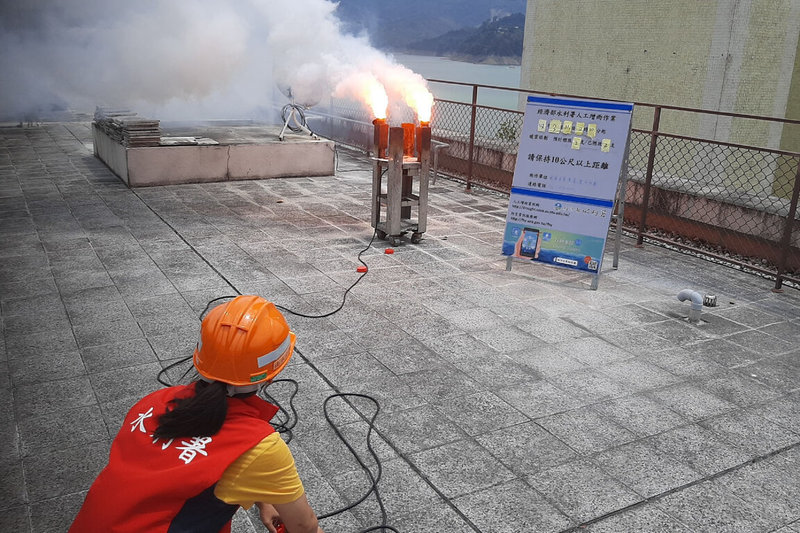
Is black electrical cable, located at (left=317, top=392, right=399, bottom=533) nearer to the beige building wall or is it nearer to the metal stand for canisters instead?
the metal stand for canisters

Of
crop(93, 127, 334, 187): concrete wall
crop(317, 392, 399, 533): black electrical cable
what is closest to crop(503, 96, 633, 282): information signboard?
crop(317, 392, 399, 533): black electrical cable

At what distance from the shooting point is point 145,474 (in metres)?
1.98

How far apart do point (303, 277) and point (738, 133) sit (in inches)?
395

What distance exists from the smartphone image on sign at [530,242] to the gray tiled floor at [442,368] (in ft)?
0.94

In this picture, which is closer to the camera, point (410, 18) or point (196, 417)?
point (196, 417)

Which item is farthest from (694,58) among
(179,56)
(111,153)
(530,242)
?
(111,153)

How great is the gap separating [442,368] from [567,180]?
2997 millimetres

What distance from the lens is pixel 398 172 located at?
7945 millimetres

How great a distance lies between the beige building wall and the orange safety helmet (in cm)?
1236

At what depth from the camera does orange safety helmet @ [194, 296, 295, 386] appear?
217cm

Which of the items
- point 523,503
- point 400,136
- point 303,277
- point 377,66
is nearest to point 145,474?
point 523,503

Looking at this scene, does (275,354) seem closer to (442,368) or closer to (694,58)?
(442,368)

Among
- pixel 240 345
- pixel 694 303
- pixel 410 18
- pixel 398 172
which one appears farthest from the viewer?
pixel 410 18

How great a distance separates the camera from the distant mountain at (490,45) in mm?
67562
